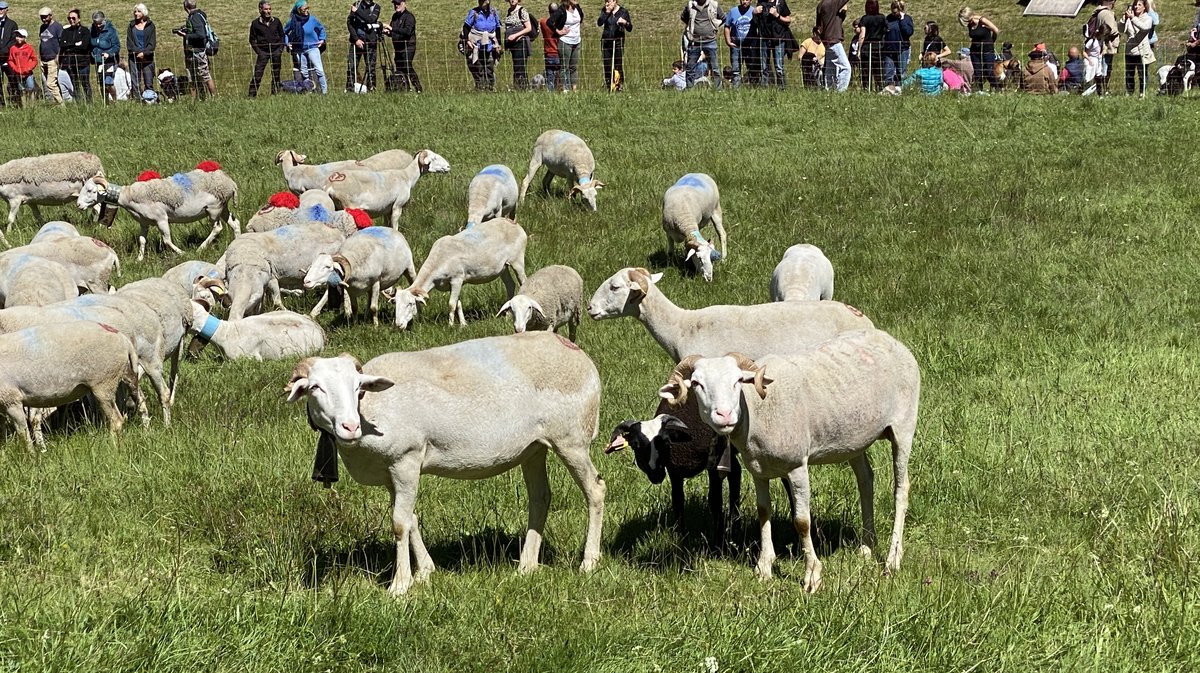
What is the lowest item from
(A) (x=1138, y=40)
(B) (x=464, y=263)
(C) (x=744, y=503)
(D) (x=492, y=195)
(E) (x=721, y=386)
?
(C) (x=744, y=503)

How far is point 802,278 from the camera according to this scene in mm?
Answer: 12461

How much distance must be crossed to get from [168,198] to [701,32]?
13.2m

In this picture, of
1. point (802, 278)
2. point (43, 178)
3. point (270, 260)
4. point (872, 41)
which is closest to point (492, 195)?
point (270, 260)

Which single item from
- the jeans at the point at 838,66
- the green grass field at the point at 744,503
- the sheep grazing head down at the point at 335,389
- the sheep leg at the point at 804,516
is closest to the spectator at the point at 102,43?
the green grass field at the point at 744,503

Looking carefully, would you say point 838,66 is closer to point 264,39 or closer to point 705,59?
point 705,59

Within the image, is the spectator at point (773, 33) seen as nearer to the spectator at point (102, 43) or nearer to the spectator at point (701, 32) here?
the spectator at point (701, 32)

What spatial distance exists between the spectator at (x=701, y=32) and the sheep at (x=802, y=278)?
1455cm

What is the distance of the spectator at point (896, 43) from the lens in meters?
26.3

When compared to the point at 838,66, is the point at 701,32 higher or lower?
higher

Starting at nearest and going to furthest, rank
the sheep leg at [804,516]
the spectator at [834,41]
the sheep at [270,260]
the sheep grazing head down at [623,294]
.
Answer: the sheep leg at [804,516] → the sheep grazing head down at [623,294] → the sheep at [270,260] → the spectator at [834,41]

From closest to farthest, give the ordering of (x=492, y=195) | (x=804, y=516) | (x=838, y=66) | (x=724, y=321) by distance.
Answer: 1. (x=804, y=516)
2. (x=724, y=321)
3. (x=492, y=195)
4. (x=838, y=66)

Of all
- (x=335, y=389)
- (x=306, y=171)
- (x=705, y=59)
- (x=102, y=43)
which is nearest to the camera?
(x=335, y=389)

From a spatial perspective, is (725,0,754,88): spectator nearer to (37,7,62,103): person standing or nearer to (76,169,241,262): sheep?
(76,169,241,262): sheep

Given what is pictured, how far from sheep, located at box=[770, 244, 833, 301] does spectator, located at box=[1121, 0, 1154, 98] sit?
14.9m
